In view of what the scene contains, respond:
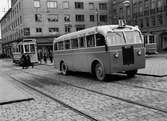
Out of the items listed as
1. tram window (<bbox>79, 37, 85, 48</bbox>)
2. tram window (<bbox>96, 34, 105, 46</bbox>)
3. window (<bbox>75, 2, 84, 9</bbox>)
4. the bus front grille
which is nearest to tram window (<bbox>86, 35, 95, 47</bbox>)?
tram window (<bbox>96, 34, 105, 46</bbox>)

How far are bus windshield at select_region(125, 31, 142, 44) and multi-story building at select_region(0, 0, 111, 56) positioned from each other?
146 feet

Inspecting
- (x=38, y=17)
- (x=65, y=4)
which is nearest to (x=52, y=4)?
(x=65, y=4)

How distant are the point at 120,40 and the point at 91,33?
1.54m

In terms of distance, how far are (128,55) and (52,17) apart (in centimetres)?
4996

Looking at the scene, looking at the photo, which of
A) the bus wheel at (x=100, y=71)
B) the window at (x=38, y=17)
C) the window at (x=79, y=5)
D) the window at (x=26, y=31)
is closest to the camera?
the bus wheel at (x=100, y=71)

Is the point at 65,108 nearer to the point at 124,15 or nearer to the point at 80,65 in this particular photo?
the point at 80,65

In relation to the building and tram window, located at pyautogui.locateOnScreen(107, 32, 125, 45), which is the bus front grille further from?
the building

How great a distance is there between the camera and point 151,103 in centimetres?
666

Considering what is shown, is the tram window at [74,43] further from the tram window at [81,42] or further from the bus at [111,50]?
the tram window at [81,42]

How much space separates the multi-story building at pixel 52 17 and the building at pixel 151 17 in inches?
339

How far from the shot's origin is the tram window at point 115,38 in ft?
36.8

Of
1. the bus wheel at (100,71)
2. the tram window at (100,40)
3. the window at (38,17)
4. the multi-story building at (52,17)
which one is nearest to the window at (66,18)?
the multi-story building at (52,17)

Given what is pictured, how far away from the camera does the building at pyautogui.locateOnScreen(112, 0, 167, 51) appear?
154 ft

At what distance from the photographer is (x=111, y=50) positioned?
11.0 metres
